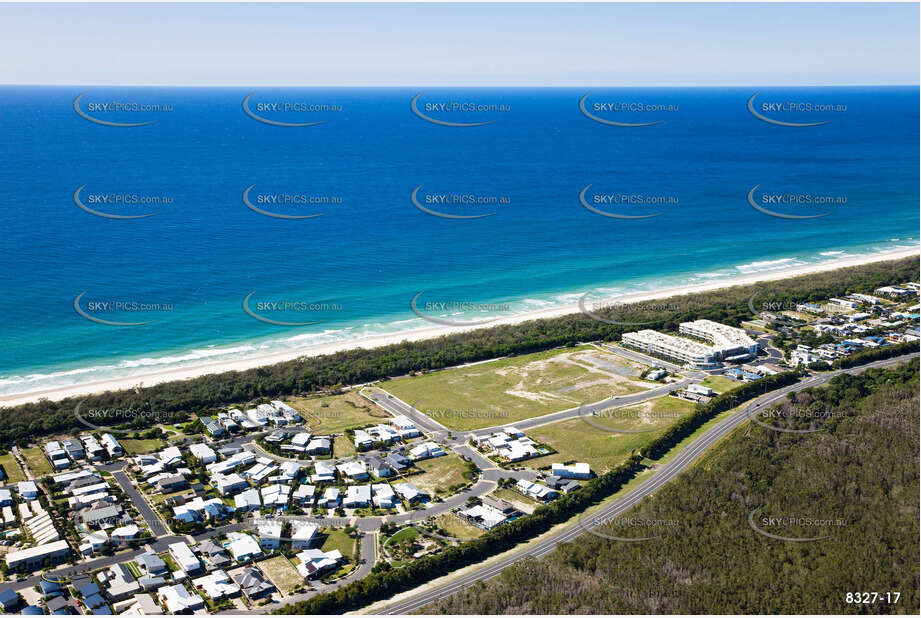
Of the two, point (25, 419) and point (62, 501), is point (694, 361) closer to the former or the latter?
point (62, 501)

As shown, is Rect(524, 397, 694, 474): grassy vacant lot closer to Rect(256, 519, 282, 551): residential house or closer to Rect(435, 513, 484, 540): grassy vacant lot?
Rect(435, 513, 484, 540): grassy vacant lot

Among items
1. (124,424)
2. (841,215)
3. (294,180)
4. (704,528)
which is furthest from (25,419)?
(841,215)

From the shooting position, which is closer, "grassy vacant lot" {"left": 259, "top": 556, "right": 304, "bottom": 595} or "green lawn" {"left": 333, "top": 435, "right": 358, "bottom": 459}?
"grassy vacant lot" {"left": 259, "top": 556, "right": 304, "bottom": 595}

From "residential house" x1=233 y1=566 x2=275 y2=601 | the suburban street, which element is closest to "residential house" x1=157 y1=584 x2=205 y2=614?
"residential house" x1=233 y1=566 x2=275 y2=601

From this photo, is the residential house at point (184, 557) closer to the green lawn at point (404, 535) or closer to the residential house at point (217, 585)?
the residential house at point (217, 585)

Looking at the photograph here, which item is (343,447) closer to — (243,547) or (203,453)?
(203,453)
